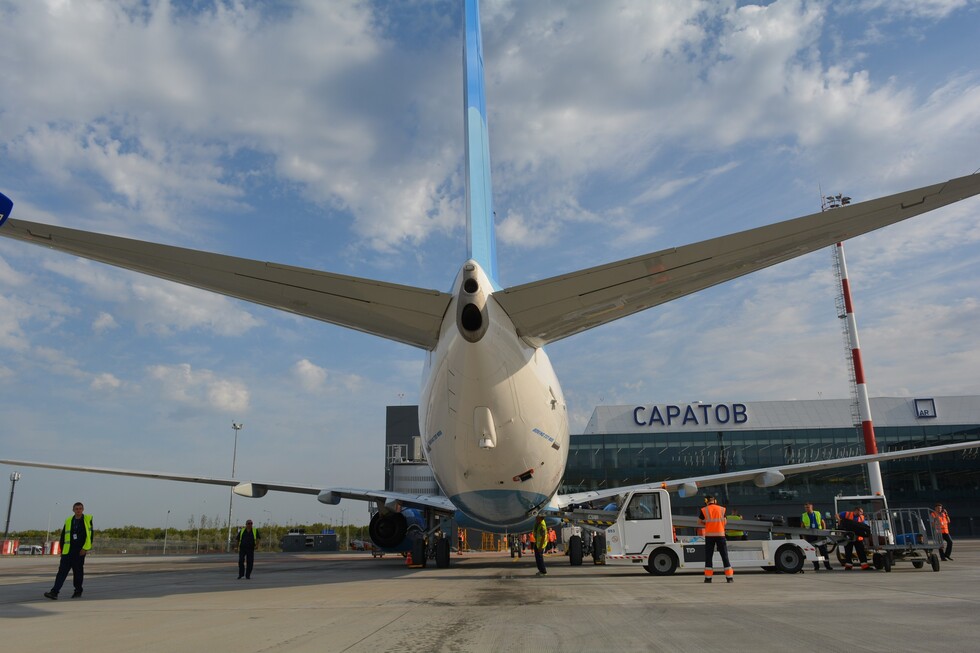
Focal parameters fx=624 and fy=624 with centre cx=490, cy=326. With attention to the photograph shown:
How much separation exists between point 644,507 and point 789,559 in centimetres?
353

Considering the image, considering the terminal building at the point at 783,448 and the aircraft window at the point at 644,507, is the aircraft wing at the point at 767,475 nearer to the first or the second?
the aircraft window at the point at 644,507

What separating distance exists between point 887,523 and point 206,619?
1520 centimetres

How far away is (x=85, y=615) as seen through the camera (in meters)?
8.22

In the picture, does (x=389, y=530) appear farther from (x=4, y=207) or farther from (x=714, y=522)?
(x=4, y=207)

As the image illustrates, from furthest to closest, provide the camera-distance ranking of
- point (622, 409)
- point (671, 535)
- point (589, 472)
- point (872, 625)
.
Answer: point (622, 409) → point (589, 472) → point (671, 535) → point (872, 625)

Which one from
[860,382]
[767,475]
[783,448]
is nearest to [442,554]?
[767,475]

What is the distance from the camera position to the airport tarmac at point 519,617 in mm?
5457

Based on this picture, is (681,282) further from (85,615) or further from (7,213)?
(85,615)

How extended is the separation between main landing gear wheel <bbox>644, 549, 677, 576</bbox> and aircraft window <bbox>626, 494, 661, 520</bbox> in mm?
903

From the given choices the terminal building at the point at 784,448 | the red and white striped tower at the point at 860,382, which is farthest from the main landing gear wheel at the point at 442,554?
the terminal building at the point at 784,448

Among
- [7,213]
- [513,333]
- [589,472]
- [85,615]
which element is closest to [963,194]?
[513,333]

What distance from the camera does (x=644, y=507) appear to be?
14344mm

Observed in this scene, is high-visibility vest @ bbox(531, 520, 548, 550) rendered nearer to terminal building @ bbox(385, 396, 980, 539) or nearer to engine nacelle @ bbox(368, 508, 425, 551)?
engine nacelle @ bbox(368, 508, 425, 551)

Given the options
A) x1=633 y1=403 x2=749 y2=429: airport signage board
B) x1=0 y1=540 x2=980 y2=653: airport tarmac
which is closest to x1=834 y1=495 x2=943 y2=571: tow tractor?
x1=0 y1=540 x2=980 y2=653: airport tarmac
